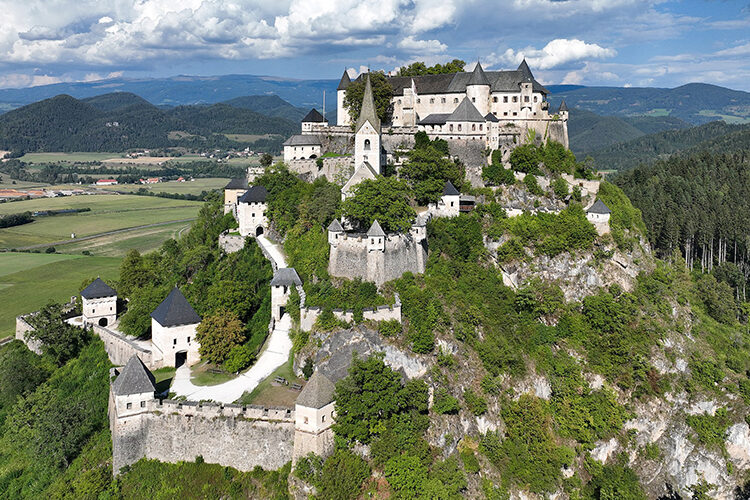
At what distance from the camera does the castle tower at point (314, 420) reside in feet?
101

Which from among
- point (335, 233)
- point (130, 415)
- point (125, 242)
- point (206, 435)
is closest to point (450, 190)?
point (335, 233)

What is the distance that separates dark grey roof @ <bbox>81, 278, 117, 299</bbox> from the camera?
49.3m

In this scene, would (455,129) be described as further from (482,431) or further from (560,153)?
(482,431)

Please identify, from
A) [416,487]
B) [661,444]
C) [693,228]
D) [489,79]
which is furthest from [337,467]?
[693,228]

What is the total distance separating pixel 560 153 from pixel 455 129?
1201cm

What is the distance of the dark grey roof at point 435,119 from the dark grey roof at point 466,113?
1220 mm

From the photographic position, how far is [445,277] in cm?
4553

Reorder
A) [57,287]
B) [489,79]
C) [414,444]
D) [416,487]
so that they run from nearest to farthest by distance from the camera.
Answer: [416,487]
[414,444]
[489,79]
[57,287]

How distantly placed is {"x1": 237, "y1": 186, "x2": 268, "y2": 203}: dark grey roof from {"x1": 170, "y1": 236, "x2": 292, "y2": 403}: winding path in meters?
18.0

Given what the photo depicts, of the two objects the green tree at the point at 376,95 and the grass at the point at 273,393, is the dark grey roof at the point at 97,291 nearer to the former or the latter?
the grass at the point at 273,393

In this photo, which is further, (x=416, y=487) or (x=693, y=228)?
(x=693, y=228)

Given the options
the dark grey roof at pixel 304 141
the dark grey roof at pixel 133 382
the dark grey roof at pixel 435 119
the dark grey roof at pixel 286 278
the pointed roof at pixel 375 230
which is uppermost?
the dark grey roof at pixel 435 119

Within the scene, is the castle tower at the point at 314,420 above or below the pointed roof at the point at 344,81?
below

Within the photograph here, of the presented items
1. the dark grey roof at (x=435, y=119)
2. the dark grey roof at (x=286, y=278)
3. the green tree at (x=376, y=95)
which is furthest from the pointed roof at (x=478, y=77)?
the dark grey roof at (x=286, y=278)
